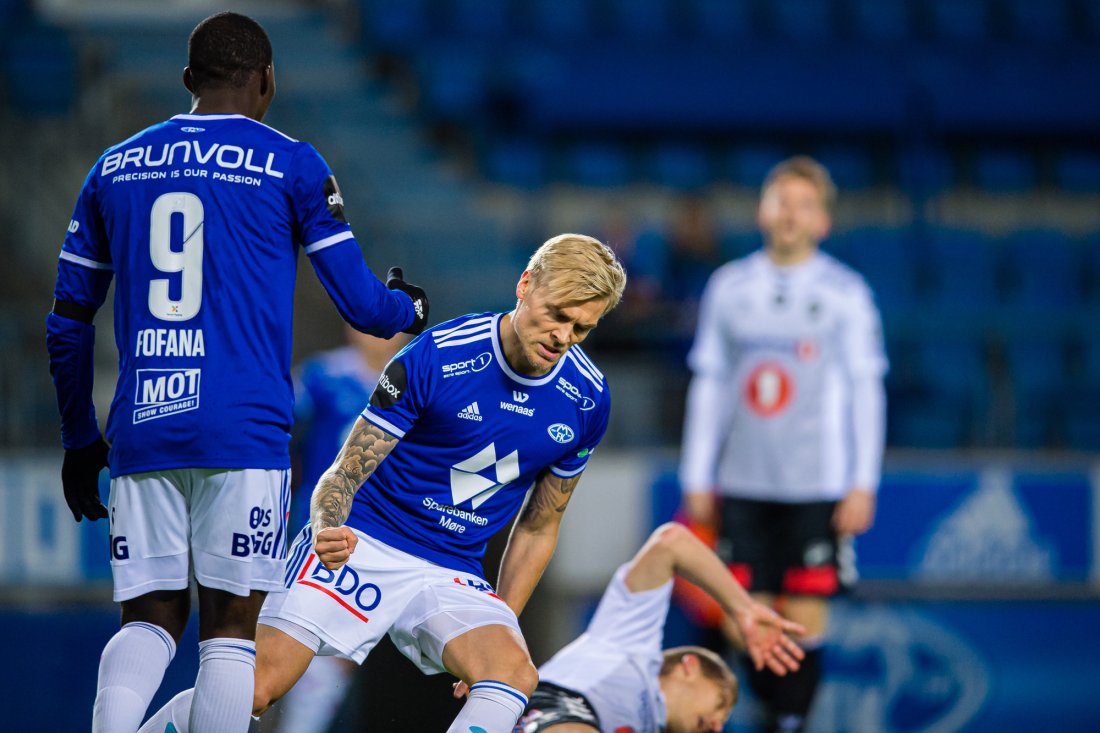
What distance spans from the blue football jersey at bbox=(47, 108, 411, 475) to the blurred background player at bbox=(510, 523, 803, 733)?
1.30 meters

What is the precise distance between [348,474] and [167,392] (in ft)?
1.59

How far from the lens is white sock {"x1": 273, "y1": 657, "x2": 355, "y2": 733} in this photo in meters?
4.09

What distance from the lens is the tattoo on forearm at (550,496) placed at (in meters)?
3.61

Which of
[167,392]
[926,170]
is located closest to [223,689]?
[167,392]

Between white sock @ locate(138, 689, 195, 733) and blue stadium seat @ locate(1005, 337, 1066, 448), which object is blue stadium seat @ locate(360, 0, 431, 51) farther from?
white sock @ locate(138, 689, 195, 733)

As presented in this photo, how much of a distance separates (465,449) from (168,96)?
343 inches

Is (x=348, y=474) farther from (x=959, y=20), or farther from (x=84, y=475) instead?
(x=959, y=20)

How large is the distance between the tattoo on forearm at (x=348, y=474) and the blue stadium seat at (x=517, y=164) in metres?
7.99

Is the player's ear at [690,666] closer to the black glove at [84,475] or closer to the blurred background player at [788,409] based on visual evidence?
the blurred background player at [788,409]

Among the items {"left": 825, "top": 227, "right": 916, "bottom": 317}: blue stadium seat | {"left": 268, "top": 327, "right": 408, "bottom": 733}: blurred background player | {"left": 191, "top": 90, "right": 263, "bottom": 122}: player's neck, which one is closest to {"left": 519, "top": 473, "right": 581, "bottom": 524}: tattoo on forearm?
{"left": 191, "top": 90, "right": 263, "bottom": 122}: player's neck

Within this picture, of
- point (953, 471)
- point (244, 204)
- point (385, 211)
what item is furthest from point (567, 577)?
point (244, 204)

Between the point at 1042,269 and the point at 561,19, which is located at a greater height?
the point at 561,19

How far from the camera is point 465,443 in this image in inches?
136

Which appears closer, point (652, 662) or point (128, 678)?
point (128, 678)
